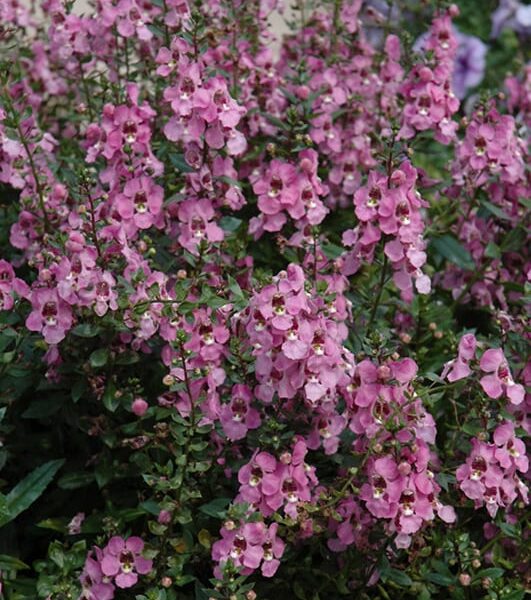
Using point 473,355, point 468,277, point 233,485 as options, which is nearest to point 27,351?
point 233,485

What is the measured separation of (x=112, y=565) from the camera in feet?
7.52

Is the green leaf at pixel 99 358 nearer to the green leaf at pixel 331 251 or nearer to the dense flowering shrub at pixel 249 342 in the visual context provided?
the dense flowering shrub at pixel 249 342

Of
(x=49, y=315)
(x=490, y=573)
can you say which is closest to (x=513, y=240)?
(x=490, y=573)

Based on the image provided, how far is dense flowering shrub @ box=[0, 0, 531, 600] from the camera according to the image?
2.21 metres

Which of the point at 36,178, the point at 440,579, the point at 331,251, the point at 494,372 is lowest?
the point at 440,579

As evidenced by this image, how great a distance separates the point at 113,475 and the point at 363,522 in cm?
58

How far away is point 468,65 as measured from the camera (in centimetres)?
657

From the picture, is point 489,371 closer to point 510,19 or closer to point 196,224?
point 196,224

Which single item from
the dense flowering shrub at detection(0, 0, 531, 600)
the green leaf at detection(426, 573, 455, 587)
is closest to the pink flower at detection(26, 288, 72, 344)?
the dense flowering shrub at detection(0, 0, 531, 600)

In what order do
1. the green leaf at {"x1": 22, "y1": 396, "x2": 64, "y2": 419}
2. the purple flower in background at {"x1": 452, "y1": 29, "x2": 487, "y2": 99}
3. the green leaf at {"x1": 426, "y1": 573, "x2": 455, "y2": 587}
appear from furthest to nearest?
the purple flower in background at {"x1": 452, "y1": 29, "x2": 487, "y2": 99} → the green leaf at {"x1": 22, "y1": 396, "x2": 64, "y2": 419} → the green leaf at {"x1": 426, "y1": 573, "x2": 455, "y2": 587}

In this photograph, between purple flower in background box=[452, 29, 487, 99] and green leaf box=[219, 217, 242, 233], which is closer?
green leaf box=[219, 217, 242, 233]

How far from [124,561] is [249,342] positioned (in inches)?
20.2

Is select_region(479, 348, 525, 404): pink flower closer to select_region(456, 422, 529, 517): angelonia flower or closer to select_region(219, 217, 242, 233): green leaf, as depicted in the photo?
select_region(456, 422, 529, 517): angelonia flower

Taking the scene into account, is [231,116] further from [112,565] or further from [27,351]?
[112,565]
